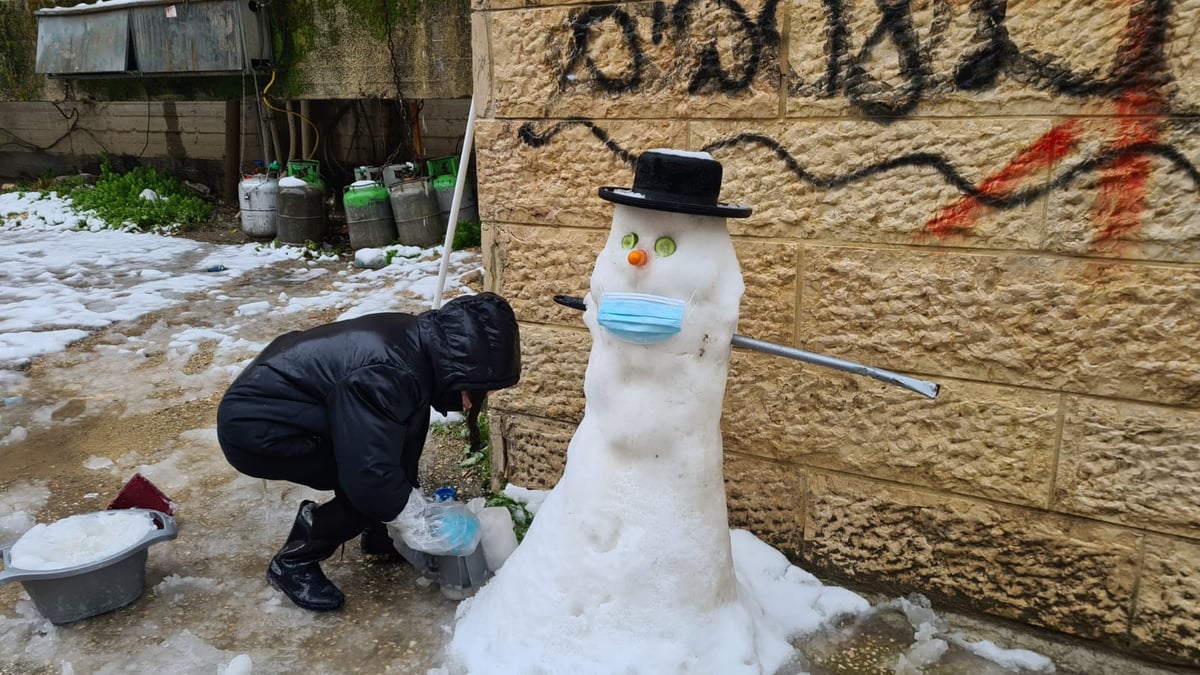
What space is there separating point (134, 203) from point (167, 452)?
7.54m

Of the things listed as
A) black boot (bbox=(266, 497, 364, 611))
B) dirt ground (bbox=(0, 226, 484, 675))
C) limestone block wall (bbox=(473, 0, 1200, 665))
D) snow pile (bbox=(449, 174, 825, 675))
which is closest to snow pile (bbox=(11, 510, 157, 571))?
dirt ground (bbox=(0, 226, 484, 675))

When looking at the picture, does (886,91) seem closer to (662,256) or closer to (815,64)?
(815,64)

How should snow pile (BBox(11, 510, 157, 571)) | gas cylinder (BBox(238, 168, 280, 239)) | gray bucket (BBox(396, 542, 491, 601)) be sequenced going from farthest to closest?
gas cylinder (BBox(238, 168, 280, 239)), gray bucket (BBox(396, 542, 491, 601)), snow pile (BBox(11, 510, 157, 571))

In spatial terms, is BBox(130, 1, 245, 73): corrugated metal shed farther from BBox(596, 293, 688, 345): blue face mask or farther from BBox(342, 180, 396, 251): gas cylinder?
BBox(596, 293, 688, 345): blue face mask

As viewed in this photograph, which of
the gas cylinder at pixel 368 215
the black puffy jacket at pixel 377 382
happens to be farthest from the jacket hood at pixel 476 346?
the gas cylinder at pixel 368 215

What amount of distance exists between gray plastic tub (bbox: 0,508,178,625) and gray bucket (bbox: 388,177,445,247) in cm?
562

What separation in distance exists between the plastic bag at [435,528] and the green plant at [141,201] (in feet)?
27.7

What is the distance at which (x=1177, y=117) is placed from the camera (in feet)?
7.19

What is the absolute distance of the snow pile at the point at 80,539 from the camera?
8.91ft

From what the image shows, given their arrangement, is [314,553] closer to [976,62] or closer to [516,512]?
[516,512]

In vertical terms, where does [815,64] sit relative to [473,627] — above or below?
above

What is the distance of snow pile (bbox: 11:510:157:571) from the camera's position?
8.91 feet

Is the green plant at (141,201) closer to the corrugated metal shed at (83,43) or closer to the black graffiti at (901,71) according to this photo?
the corrugated metal shed at (83,43)

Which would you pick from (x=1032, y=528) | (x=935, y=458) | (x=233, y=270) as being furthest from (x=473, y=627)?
(x=233, y=270)
